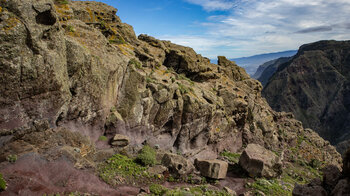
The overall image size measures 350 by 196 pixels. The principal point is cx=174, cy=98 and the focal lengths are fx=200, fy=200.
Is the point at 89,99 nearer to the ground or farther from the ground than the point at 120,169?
farther from the ground

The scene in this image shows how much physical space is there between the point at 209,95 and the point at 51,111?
1080 inches

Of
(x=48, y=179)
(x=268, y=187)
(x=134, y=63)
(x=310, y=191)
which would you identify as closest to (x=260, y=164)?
(x=268, y=187)

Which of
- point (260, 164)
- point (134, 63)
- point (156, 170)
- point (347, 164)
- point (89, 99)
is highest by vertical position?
point (134, 63)

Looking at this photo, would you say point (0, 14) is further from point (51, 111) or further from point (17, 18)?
point (51, 111)

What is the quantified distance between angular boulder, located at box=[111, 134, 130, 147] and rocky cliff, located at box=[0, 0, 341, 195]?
0.69 metres

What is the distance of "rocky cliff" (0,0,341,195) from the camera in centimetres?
1545

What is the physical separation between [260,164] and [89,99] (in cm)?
2393

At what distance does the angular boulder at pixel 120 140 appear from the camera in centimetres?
2400

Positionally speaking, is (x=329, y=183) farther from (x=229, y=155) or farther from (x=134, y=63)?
(x=134, y=63)

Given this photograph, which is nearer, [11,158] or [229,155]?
[11,158]

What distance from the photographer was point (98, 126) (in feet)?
77.6

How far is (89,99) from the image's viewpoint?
2191cm

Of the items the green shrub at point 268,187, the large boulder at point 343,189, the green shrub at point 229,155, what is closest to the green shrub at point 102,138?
the green shrub at point 268,187

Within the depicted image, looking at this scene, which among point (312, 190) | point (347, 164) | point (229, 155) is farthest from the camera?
point (229, 155)
